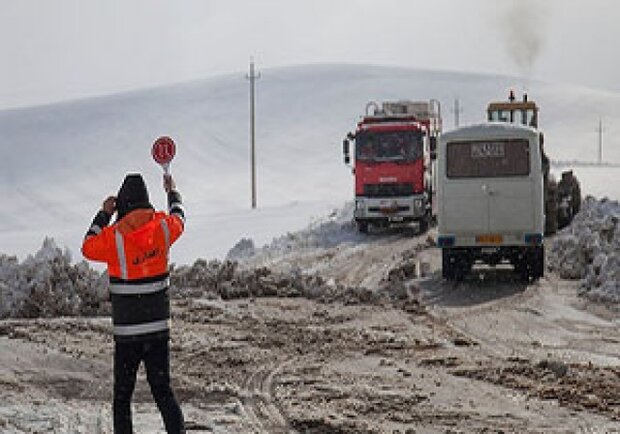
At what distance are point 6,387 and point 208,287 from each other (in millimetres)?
8143

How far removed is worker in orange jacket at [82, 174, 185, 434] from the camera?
22.7 feet

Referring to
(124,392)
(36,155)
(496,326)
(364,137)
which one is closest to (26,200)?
(36,155)

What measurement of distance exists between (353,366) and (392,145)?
58.0 ft

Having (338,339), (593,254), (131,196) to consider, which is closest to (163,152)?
(131,196)

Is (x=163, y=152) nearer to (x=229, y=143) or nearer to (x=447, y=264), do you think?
(x=447, y=264)

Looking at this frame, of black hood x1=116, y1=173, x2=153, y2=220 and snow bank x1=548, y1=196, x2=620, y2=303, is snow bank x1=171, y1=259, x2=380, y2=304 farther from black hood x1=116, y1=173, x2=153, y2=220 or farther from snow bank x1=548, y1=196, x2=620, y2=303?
black hood x1=116, y1=173, x2=153, y2=220

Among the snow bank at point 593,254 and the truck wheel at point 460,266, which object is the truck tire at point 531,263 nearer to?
the snow bank at point 593,254

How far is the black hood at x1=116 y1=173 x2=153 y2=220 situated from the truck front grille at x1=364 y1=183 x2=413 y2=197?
2157 cm

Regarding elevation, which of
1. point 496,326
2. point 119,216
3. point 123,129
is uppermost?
point 123,129

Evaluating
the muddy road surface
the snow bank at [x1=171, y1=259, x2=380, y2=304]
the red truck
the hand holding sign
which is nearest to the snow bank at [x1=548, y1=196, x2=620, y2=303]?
the muddy road surface

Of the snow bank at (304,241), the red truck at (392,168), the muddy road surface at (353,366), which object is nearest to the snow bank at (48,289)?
the muddy road surface at (353,366)

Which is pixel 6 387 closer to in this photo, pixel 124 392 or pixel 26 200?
pixel 124 392

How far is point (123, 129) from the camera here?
94.6 m

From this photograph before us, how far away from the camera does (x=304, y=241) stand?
2867 centimetres
